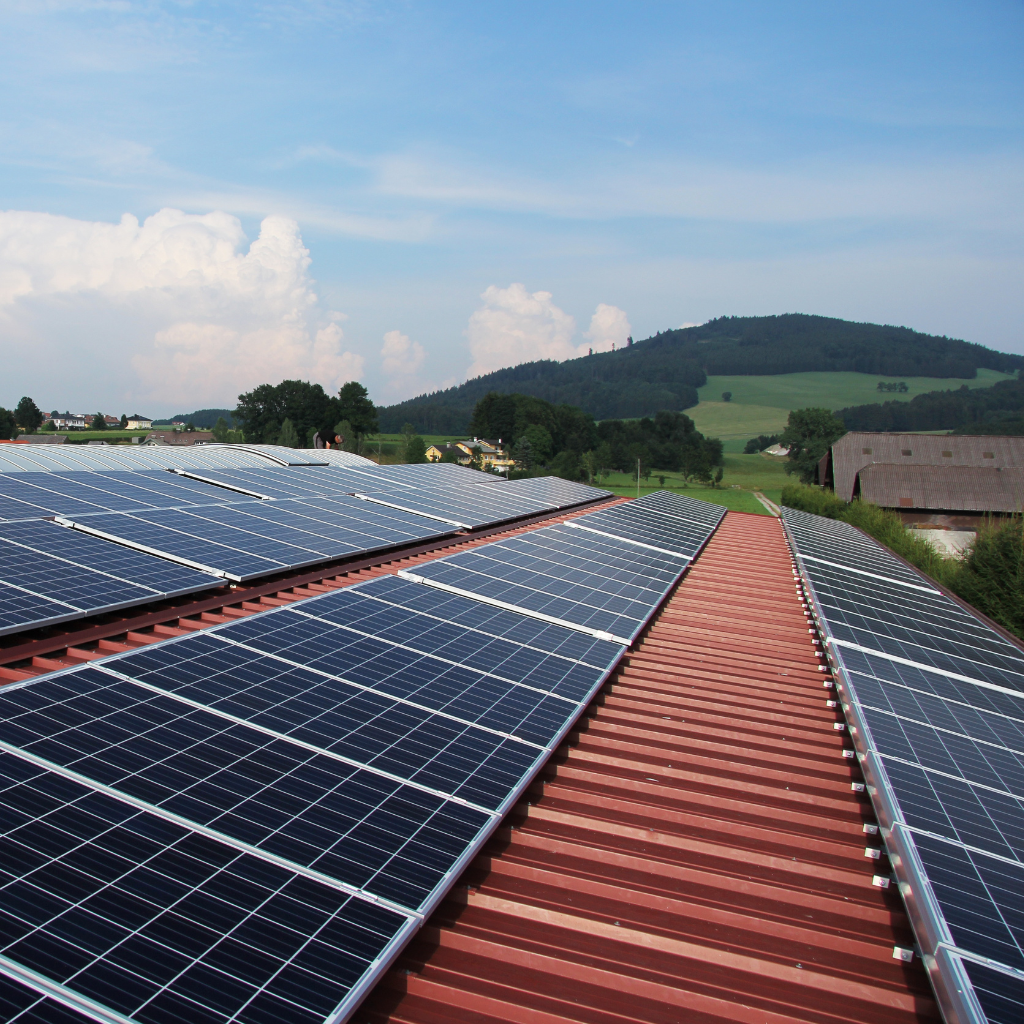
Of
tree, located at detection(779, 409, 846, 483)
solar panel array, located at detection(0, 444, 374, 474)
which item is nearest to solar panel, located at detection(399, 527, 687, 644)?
solar panel array, located at detection(0, 444, 374, 474)

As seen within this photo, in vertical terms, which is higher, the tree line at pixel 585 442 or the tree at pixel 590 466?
the tree line at pixel 585 442

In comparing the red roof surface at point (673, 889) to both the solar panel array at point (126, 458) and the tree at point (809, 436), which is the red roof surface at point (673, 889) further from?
the tree at point (809, 436)

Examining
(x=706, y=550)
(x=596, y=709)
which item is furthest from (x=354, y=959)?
(x=706, y=550)

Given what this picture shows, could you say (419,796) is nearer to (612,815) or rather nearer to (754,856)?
(612,815)

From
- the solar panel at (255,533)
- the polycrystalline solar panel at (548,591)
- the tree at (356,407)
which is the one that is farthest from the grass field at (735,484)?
the polycrystalline solar panel at (548,591)

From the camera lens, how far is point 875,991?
17.6 feet

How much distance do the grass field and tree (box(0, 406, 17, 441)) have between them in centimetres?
12515

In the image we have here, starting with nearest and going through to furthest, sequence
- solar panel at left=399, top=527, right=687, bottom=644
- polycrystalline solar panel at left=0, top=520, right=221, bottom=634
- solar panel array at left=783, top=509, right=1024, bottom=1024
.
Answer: solar panel array at left=783, top=509, right=1024, bottom=1024 < polycrystalline solar panel at left=0, top=520, right=221, bottom=634 < solar panel at left=399, top=527, right=687, bottom=644

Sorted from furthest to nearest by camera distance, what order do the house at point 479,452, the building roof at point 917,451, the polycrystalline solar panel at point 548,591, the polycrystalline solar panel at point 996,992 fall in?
the house at point 479,452, the building roof at point 917,451, the polycrystalline solar panel at point 548,591, the polycrystalline solar panel at point 996,992

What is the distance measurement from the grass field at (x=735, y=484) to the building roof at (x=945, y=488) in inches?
1110

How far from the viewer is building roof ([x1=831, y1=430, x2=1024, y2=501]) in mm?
70625

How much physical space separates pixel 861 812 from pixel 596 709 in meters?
3.46

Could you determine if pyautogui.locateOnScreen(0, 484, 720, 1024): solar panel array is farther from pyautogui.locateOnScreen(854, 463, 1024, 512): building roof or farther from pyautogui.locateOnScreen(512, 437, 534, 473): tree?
pyautogui.locateOnScreen(512, 437, 534, 473): tree

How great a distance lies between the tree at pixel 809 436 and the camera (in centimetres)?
12381
